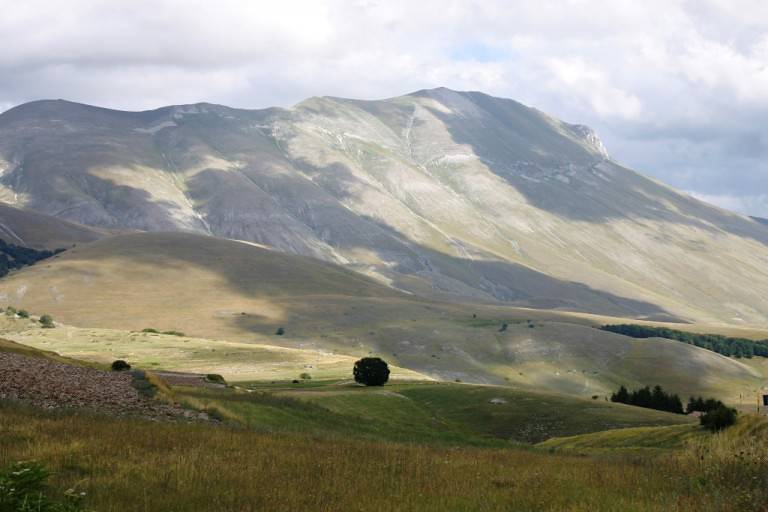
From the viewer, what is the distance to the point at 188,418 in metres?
28.6

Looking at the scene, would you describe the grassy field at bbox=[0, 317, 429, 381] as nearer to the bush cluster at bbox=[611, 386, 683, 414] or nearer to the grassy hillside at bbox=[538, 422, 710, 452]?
the bush cluster at bbox=[611, 386, 683, 414]

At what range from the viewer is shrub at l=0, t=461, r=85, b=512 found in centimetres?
1091

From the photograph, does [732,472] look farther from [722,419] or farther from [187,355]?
[187,355]

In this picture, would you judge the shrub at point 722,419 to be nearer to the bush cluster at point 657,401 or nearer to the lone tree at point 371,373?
the lone tree at point 371,373

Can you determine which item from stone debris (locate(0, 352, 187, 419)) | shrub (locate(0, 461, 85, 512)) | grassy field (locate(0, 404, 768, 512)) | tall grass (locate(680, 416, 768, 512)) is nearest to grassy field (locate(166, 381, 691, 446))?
stone debris (locate(0, 352, 187, 419))

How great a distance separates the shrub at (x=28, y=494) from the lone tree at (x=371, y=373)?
244 ft

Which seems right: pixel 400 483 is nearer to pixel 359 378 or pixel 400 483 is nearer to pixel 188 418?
pixel 188 418

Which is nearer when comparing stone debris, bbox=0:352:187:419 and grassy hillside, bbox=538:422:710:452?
stone debris, bbox=0:352:187:419

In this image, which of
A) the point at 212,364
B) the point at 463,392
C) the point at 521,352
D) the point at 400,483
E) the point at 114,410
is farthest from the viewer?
the point at 521,352

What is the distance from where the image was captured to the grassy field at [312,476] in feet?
45.4

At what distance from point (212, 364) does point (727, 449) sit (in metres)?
98.2

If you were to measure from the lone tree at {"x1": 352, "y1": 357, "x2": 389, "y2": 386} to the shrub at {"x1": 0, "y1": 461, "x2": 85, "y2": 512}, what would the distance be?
7440 cm

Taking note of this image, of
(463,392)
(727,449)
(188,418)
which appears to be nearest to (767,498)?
(727,449)

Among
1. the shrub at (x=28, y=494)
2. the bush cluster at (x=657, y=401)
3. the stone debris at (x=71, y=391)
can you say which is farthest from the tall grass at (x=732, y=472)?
the bush cluster at (x=657, y=401)
